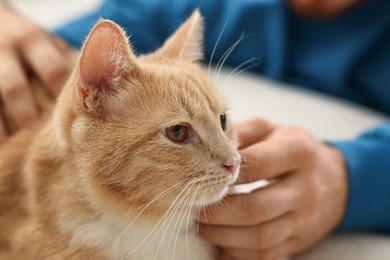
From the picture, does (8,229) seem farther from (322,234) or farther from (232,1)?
(232,1)

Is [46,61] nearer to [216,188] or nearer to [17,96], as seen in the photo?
[17,96]

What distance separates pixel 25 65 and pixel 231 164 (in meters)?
0.54

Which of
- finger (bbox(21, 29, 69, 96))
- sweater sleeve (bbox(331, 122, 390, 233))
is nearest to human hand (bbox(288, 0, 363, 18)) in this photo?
sweater sleeve (bbox(331, 122, 390, 233))

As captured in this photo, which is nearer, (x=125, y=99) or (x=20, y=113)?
(x=125, y=99)

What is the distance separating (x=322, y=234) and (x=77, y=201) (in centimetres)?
46

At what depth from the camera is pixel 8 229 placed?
81cm

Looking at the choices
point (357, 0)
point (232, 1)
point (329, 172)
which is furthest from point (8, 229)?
point (357, 0)

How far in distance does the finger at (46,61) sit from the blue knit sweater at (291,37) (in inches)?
11.0

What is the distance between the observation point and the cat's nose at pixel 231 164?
0.72 m

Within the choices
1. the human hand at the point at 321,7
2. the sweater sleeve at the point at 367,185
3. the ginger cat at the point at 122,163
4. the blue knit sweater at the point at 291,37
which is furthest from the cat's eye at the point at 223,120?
the human hand at the point at 321,7

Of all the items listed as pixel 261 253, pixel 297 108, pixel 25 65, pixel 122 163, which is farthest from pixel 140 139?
pixel 297 108

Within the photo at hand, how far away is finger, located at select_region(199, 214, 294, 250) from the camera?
30.1 inches

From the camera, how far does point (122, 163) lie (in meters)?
0.70

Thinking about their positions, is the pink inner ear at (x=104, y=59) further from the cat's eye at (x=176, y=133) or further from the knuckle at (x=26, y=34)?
the knuckle at (x=26, y=34)
